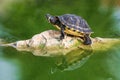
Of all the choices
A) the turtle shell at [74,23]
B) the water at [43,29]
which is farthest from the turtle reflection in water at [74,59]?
the turtle shell at [74,23]

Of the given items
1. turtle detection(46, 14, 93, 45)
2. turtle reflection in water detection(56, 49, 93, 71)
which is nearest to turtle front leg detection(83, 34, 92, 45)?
turtle detection(46, 14, 93, 45)

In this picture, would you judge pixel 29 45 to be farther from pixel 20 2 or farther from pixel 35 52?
pixel 20 2

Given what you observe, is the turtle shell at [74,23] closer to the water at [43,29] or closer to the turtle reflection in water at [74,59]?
the turtle reflection in water at [74,59]

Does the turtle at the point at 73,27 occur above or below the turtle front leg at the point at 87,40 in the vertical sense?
above

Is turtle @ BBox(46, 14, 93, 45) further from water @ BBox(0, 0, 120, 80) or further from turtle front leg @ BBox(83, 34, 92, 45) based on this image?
water @ BBox(0, 0, 120, 80)

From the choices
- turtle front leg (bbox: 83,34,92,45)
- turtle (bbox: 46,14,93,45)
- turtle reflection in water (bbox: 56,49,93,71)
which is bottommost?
turtle reflection in water (bbox: 56,49,93,71)

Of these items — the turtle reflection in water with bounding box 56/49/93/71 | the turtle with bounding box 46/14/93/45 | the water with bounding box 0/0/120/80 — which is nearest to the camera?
the water with bounding box 0/0/120/80

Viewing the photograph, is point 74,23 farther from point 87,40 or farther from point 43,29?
point 43,29
